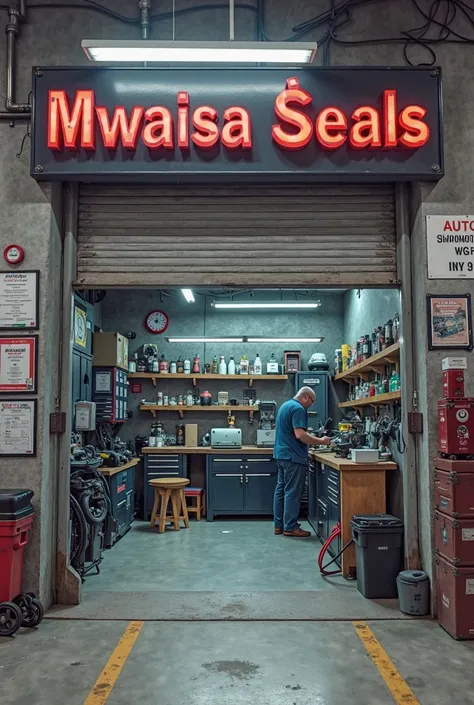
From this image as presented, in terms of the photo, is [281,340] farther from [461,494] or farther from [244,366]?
[461,494]

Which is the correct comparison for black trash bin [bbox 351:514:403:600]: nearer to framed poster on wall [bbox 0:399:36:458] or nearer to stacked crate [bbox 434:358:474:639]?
stacked crate [bbox 434:358:474:639]

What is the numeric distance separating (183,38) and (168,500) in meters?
4.86

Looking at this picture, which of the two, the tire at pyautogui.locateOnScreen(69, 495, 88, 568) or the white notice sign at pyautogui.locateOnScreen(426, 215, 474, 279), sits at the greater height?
the white notice sign at pyautogui.locateOnScreen(426, 215, 474, 279)

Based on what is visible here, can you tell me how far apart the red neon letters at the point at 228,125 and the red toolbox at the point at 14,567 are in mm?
2369

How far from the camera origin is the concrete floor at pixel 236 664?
8.96 ft

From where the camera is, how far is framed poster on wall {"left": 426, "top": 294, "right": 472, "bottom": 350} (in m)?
3.93

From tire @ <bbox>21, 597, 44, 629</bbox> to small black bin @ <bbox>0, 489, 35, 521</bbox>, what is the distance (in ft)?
1.87

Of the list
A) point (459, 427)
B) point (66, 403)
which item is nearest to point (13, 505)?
point (66, 403)

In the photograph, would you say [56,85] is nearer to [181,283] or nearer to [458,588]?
[181,283]

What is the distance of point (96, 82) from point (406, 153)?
2.20m

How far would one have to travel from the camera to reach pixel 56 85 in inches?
156

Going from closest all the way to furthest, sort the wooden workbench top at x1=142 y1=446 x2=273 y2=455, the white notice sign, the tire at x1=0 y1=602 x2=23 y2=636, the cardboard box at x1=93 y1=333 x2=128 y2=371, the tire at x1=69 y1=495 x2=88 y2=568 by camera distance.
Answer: the tire at x1=0 y1=602 x2=23 y2=636 < the white notice sign < the tire at x1=69 y1=495 x2=88 y2=568 < the cardboard box at x1=93 y1=333 x2=128 y2=371 < the wooden workbench top at x1=142 y1=446 x2=273 y2=455

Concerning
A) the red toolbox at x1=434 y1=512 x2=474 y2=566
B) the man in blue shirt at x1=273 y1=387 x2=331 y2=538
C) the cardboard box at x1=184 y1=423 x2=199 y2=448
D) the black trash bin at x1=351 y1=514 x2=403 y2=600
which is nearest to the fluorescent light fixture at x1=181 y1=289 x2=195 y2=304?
the cardboard box at x1=184 y1=423 x2=199 y2=448

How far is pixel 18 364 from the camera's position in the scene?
12.9 ft
